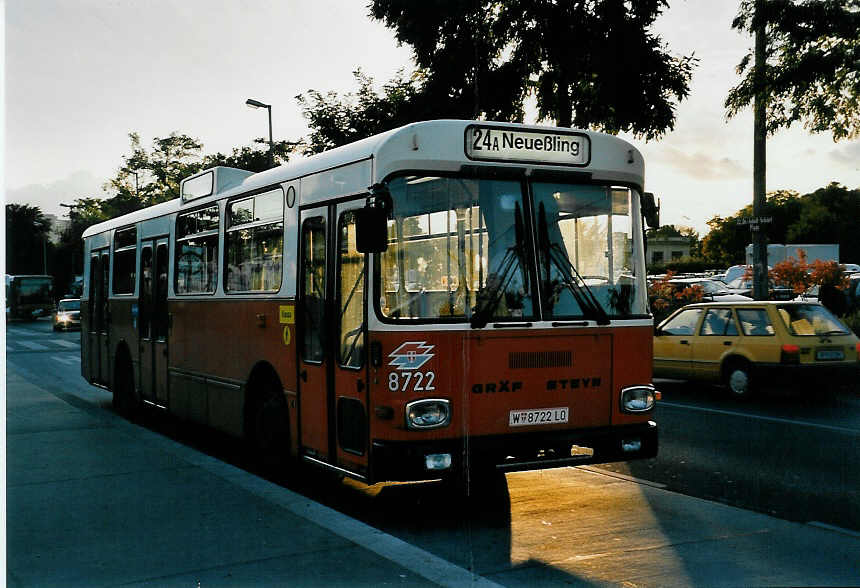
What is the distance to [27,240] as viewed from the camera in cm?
6006

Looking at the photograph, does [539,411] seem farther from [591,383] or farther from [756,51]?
[756,51]

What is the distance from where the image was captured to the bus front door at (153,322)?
12172 millimetres

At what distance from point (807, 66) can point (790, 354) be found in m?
6.25

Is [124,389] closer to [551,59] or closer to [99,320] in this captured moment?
[99,320]

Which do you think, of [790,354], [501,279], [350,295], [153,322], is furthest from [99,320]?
[790,354]

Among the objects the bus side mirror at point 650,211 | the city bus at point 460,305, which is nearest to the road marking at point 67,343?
the city bus at point 460,305

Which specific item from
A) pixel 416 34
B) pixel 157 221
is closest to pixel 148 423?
pixel 157 221

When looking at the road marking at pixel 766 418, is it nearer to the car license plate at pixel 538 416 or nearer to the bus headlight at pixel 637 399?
the bus headlight at pixel 637 399

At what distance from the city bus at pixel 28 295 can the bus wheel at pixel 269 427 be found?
50539 mm

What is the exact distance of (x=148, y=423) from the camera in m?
13.3

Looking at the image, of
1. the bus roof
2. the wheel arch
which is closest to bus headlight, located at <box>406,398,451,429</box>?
the bus roof

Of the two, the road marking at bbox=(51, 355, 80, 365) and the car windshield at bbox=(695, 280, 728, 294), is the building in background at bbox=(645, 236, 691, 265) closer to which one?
the car windshield at bbox=(695, 280, 728, 294)

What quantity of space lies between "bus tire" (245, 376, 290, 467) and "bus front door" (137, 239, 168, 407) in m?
3.04

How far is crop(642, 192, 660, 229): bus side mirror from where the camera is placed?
7906 millimetres
